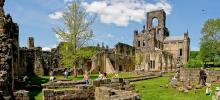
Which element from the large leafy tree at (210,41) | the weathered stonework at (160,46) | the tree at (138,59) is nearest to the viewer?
the large leafy tree at (210,41)

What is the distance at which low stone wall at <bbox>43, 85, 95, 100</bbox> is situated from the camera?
16.2 metres

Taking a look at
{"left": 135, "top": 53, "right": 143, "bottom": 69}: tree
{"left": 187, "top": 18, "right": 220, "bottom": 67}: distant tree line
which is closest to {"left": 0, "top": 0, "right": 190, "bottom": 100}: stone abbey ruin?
{"left": 135, "top": 53, "right": 143, "bottom": 69}: tree

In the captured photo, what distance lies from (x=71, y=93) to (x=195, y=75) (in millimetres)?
19567

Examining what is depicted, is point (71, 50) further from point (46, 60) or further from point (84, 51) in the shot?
point (46, 60)

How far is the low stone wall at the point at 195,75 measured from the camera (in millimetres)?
32838

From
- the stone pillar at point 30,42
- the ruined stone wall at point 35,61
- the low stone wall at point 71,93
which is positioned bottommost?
the low stone wall at point 71,93

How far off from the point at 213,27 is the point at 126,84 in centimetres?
5236

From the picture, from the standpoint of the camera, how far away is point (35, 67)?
1898 inches

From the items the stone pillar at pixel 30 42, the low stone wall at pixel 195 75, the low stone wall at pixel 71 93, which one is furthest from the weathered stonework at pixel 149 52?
the low stone wall at pixel 71 93

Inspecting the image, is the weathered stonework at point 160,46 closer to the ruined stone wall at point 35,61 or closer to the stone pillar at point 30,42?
the ruined stone wall at point 35,61

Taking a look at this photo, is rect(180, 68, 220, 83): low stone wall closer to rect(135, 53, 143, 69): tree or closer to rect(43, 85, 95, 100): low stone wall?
rect(43, 85, 95, 100): low stone wall

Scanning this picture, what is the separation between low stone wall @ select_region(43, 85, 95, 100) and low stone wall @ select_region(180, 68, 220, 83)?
17.4 meters

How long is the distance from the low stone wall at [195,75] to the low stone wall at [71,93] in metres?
17.4

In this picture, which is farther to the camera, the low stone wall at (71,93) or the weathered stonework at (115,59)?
the weathered stonework at (115,59)
